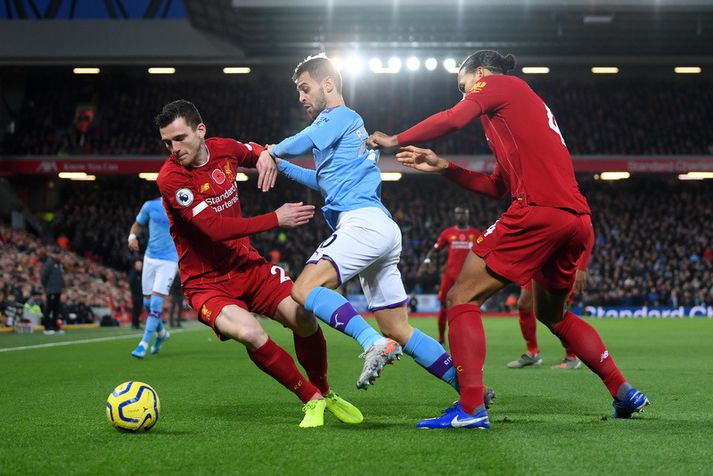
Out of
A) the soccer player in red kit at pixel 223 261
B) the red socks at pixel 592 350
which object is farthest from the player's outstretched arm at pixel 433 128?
the red socks at pixel 592 350

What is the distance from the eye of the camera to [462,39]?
3247cm

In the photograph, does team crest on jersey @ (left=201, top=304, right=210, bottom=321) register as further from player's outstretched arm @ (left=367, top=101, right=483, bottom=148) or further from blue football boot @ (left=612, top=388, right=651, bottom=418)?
blue football boot @ (left=612, top=388, right=651, bottom=418)

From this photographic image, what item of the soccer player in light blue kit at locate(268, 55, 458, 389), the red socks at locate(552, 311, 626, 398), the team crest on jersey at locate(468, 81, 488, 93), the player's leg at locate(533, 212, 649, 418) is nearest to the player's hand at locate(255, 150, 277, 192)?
the soccer player in light blue kit at locate(268, 55, 458, 389)

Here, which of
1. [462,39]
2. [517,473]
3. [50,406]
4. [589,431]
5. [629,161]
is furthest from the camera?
[629,161]

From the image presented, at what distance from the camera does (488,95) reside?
5199mm

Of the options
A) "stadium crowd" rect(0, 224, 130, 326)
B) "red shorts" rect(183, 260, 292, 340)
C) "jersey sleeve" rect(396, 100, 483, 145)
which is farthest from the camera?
"stadium crowd" rect(0, 224, 130, 326)

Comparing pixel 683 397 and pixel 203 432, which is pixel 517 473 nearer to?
pixel 203 432

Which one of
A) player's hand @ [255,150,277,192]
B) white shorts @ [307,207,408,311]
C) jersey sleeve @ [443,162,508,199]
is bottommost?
white shorts @ [307,207,408,311]

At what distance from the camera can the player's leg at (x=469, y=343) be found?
16.9 ft

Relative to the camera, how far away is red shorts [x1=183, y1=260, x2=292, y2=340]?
233 inches

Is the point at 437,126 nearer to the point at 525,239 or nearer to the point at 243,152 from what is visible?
the point at 525,239

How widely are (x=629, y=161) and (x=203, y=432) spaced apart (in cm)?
3261

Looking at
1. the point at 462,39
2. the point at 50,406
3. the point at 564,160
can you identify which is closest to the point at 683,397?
the point at 564,160

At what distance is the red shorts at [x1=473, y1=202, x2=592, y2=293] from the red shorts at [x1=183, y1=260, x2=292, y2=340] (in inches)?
57.5
